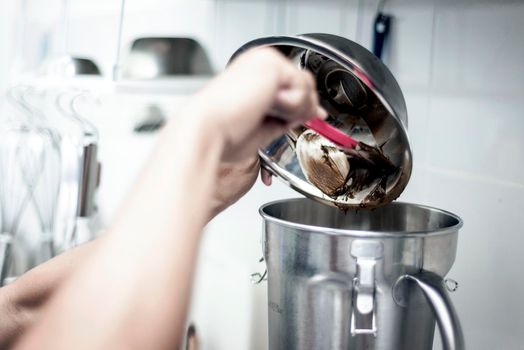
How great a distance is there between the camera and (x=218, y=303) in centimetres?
92

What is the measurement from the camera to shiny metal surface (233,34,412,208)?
47cm

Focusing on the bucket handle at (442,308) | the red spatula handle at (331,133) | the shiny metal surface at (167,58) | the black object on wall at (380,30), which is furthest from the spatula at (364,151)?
the shiny metal surface at (167,58)

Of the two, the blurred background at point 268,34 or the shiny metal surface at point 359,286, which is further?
the blurred background at point 268,34

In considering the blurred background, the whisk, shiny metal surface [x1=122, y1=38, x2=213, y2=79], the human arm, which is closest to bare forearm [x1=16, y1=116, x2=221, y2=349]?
the human arm

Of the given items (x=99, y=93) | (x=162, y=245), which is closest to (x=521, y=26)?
(x=162, y=245)

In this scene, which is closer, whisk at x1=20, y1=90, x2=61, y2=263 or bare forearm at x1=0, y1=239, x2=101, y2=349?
bare forearm at x1=0, y1=239, x2=101, y2=349

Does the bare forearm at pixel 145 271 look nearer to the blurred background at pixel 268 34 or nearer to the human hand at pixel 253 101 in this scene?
the human hand at pixel 253 101

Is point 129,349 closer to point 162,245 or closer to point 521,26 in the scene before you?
point 162,245

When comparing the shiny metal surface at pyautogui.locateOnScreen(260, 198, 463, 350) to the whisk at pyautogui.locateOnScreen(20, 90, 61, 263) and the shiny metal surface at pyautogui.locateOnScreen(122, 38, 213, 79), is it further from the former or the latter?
the whisk at pyautogui.locateOnScreen(20, 90, 61, 263)

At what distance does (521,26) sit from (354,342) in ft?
1.15

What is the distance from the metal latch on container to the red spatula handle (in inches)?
3.8

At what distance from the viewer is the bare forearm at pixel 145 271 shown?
29 cm

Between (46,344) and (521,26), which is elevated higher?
(521,26)

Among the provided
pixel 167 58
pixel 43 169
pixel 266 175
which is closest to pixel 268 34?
pixel 167 58
